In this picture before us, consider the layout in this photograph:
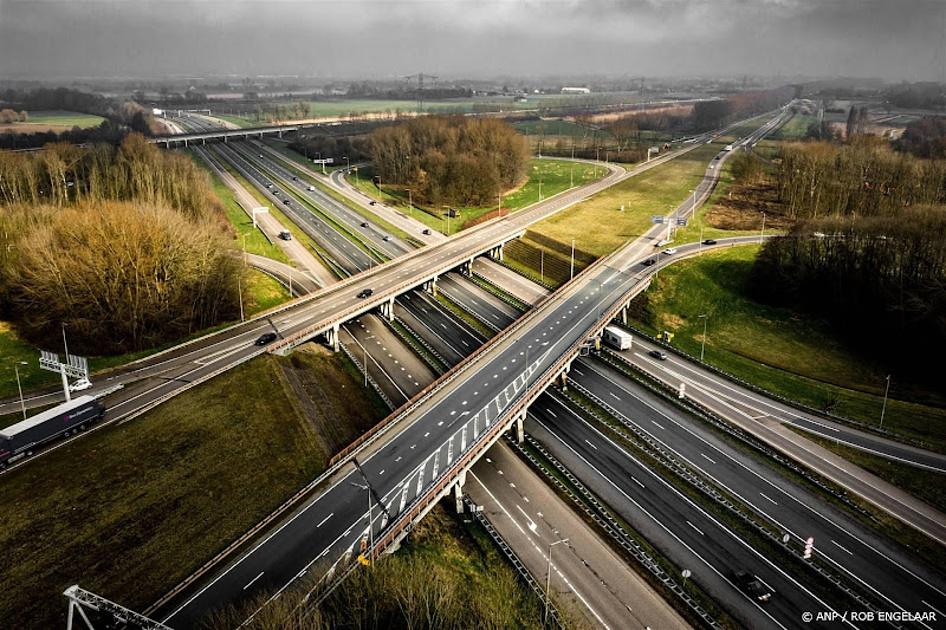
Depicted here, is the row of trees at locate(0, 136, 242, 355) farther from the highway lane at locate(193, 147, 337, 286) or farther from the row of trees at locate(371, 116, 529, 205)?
the row of trees at locate(371, 116, 529, 205)

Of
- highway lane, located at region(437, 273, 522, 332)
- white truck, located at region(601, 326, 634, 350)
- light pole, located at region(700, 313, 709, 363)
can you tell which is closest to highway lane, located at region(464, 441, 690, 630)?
white truck, located at region(601, 326, 634, 350)

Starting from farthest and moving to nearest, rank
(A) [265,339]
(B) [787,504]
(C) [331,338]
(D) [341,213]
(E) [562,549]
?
(D) [341,213]
(C) [331,338]
(A) [265,339]
(B) [787,504]
(E) [562,549]

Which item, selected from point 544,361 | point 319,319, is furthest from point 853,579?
point 319,319

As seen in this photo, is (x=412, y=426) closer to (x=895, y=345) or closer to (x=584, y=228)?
(x=895, y=345)

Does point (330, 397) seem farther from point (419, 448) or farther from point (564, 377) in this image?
point (564, 377)

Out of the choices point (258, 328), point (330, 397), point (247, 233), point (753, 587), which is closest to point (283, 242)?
point (247, 233)

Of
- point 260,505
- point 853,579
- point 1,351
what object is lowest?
point 853,579

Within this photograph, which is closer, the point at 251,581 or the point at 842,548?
the point at 251,581
